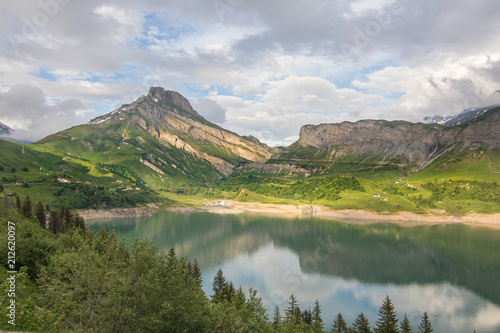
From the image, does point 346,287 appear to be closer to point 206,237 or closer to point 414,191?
point 206,237

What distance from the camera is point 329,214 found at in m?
151

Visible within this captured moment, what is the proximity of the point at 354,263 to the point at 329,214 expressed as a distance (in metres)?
79.6

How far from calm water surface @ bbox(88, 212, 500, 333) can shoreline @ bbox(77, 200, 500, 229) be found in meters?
10.9

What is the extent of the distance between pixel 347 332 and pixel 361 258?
145 feet

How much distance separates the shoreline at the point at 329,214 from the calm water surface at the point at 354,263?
35.8 feet

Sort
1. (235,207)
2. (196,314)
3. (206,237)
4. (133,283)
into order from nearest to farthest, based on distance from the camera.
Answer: (133,283) → (196,314) → (206,237) → (235,207)

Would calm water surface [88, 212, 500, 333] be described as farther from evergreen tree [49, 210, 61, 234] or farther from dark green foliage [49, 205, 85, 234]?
evergreen tree [49, 210, 61, 234]

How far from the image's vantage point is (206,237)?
10306 cm

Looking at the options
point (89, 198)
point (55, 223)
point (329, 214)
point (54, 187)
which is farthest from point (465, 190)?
point (54, 187)

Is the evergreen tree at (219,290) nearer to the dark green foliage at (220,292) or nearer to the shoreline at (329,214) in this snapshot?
the dark green foliage at (220,292)

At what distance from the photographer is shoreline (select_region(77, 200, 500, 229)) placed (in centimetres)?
12669

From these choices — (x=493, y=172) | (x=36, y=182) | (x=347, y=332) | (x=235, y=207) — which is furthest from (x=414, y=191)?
(x=36, y=182)

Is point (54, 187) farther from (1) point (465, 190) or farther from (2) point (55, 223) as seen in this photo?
(1) point (465, 190)

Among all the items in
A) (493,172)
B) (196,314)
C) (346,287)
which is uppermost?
(493,172)
